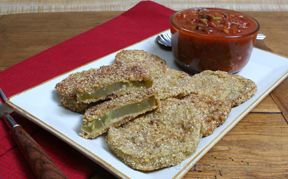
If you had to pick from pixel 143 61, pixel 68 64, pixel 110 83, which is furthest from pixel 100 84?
pixel 68 64

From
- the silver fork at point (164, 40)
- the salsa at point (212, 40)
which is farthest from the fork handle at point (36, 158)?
the silver fork at point (164, 40)

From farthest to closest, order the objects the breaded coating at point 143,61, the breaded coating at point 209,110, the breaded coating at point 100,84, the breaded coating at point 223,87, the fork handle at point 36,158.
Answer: the breaded coating at point 143,61 → the breaded coating at point 223,87 → the breaded coating at point 100,84 → the breaded coating at point 209,110 → the fork handle at point 36,158

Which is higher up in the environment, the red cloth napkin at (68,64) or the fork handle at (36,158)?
the fork handle at (36,158)

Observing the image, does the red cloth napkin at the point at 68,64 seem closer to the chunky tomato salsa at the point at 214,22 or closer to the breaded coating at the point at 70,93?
the breaded coating at the point at 70,93

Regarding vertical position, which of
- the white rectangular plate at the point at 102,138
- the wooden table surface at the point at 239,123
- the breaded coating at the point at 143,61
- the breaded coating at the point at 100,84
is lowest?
the wooden table surface at the point at 239,123

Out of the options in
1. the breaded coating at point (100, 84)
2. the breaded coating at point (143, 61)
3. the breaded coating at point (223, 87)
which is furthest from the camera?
the breaded coating at point (143, 61)
